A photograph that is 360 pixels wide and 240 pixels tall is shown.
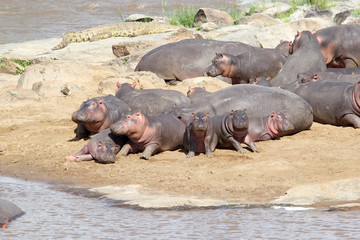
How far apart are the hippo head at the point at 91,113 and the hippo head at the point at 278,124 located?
1.96 meters

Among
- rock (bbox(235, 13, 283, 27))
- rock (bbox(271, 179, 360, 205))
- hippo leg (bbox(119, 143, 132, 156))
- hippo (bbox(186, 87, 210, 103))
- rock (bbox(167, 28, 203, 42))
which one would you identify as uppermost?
hippo (bbox(186, 87, 210, 103))

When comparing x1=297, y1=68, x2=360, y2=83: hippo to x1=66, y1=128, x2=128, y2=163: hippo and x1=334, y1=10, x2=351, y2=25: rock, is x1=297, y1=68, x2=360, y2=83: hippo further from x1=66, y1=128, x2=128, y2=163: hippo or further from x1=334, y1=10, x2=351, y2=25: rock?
x1=334, y1=10, x2=351, y2=25: rock

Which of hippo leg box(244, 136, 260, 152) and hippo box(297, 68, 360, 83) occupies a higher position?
hippo box(297, 68, 360, 83)

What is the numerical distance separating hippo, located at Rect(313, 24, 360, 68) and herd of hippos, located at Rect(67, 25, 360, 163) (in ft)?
0.05

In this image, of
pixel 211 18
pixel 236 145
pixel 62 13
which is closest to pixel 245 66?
pixel 236 145

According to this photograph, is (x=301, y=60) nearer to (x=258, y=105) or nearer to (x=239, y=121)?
(x=258, y=105)

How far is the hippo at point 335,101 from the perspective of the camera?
8.95 m

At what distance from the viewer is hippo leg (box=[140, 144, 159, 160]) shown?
777 cm

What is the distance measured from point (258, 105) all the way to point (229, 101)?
1.18ft

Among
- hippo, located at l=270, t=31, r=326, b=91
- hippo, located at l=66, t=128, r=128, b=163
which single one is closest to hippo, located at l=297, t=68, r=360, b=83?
hippo, located at l=270, t=31, r=326, b=91

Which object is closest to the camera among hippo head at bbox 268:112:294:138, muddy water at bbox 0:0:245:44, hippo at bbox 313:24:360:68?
hippo head at bbox 268:112:294:138

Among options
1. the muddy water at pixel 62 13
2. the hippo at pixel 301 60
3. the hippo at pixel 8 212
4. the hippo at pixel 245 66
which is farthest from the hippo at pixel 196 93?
the muddy water at pixel 62 13

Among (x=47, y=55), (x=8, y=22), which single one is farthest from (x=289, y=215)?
(x=8, y=22)

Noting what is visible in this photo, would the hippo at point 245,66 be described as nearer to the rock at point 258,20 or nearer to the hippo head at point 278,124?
the hippo head at point 278,124
